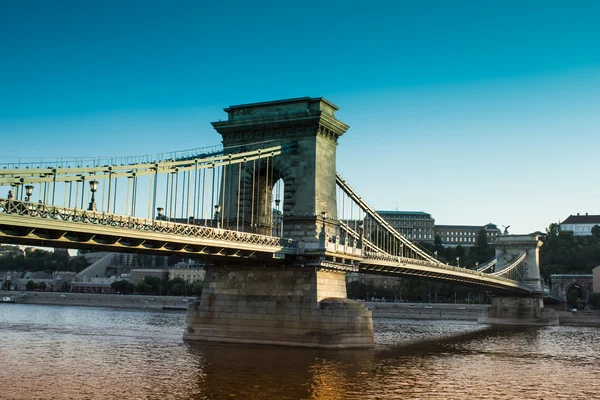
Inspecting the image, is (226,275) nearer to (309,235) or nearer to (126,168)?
(309,235)

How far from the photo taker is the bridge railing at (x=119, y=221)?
27503mm

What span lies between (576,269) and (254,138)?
123m

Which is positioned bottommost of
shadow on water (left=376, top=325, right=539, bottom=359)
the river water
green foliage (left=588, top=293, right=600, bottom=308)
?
the river water

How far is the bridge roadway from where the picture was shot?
2791 cm

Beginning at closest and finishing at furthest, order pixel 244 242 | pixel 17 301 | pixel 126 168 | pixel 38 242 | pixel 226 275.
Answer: pixel 38 242 < pixel 126 168 < pixel 244 242 < pixel 226 275 < pixel 17 301

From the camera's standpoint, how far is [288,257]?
147 feet

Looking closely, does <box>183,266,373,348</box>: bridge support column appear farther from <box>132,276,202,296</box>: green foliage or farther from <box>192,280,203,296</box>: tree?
<box>132,276,202,296</box>: green foliage

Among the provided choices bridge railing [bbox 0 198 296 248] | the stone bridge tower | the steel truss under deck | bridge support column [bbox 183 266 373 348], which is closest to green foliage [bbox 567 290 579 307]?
the stone bridge tower

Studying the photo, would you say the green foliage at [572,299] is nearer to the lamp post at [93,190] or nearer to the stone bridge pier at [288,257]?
the stone bridge pier at [288,257]

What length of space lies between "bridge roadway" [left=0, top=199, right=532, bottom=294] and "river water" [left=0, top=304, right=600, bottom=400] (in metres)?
5.65

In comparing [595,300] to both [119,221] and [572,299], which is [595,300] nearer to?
[572,299]

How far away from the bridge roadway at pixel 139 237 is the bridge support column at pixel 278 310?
156cm

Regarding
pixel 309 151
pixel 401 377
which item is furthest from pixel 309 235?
pixel 401 377

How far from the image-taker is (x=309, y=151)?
158ft
